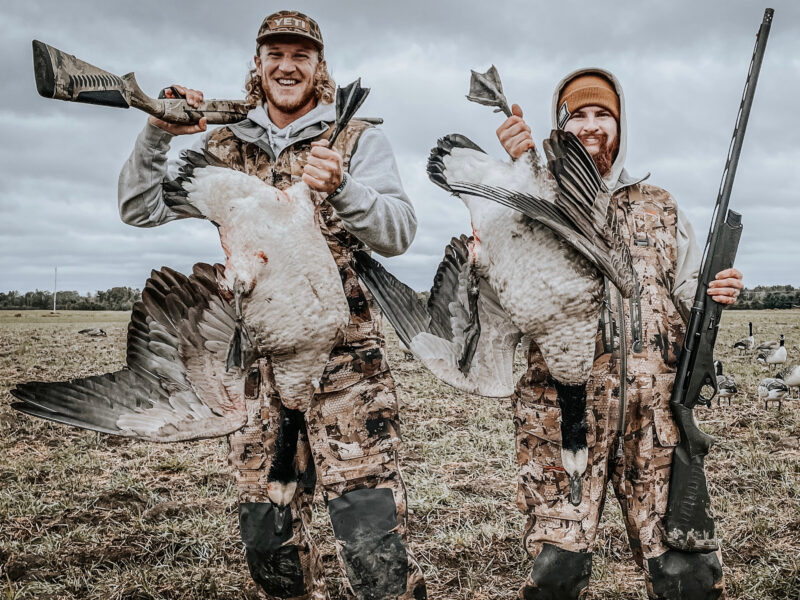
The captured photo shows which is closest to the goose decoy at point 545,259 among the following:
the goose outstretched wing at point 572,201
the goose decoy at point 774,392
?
the goose outstretched wing at point 572,201

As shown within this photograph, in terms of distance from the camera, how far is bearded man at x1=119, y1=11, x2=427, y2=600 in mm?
3338

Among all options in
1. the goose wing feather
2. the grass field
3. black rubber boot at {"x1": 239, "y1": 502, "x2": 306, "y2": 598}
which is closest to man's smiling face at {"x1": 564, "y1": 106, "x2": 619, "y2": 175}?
the goose wing feather

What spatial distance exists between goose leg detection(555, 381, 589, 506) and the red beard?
1294 millimetres

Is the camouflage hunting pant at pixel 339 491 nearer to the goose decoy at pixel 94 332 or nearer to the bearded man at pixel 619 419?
the bearded man at pixel 619 419

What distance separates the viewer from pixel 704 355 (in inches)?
131

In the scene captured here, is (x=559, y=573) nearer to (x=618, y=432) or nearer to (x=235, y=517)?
(x=618, y=432)

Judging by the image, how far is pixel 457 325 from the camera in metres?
3.58

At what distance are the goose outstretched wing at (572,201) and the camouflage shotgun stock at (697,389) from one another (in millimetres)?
767

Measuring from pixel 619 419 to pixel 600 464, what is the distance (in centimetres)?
27

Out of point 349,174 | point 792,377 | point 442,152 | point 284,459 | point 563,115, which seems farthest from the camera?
point 792,377

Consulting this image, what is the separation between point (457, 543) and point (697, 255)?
3.15 meters

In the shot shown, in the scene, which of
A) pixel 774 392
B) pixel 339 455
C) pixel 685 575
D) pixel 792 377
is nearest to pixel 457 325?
pixel 339 455

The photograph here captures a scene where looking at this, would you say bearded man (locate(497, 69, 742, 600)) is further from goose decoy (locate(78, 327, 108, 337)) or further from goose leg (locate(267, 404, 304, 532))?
goose decoy (locate(78, 327, 108, 337))

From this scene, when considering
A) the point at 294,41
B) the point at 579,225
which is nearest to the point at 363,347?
the point at 579,225
